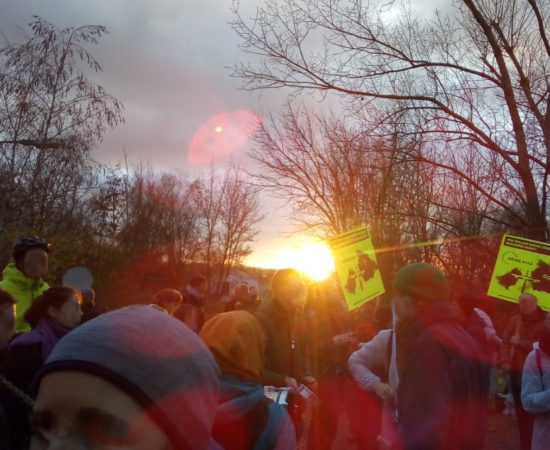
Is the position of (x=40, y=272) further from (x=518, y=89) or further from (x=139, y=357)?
(x=518, y=89)

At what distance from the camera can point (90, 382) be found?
1.13 metres

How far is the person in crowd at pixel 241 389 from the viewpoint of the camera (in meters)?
2.60

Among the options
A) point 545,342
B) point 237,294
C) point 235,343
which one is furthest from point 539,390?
point 237,294

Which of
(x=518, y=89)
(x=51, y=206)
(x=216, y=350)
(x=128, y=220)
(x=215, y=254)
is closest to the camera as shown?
(x=216, y=350)

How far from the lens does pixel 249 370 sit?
2695 millimetres

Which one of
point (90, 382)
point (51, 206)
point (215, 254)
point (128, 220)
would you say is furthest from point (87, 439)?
point (215, 254)

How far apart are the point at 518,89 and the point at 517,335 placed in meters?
3.50

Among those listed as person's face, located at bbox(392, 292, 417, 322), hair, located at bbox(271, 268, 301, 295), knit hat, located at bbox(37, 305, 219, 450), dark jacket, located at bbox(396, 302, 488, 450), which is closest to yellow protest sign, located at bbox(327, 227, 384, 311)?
hair, located at bbox(271, 268, 301, 295)

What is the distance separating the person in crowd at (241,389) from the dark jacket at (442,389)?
68 centimetres

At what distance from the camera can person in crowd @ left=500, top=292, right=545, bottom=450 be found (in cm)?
725

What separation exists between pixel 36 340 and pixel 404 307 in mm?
2212

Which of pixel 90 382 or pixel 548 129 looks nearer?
pixel 90 382

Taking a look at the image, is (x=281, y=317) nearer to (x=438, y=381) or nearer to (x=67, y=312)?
(x=67, y=312)

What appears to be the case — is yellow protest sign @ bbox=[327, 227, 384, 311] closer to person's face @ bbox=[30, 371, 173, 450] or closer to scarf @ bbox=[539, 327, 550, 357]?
scarf @ bbox=[539, 327, 550, 357]
